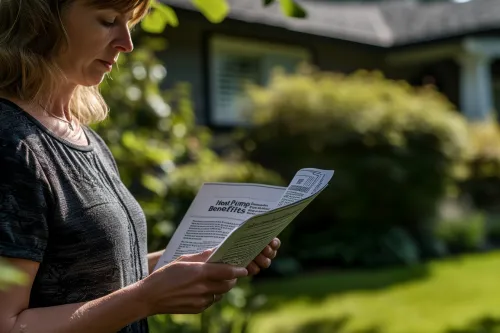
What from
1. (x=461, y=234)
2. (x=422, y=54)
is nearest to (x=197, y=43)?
(x=461, y=234)

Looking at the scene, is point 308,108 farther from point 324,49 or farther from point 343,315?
point 324,49

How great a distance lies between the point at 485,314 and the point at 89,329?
5.70 metres

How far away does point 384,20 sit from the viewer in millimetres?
17500

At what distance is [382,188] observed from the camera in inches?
371

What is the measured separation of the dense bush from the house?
1983mm

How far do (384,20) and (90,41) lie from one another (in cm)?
1636

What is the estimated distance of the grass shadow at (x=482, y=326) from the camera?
20.1 feet

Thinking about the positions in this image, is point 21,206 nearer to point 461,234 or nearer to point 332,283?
point 332,283

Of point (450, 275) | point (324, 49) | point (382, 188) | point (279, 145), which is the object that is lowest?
point (450, 275)

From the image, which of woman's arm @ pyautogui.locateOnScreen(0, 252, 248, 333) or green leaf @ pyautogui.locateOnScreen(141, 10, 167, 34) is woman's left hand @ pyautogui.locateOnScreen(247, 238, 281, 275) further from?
green leaf @ pyautogui.locateOnScreen(141, 10, 167, 34)

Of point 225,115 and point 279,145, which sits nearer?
point 279,145

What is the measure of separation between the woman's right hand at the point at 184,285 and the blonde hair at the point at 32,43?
53 centimetres

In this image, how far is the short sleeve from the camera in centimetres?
157

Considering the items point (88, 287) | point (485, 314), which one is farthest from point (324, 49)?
point (88, 287)
